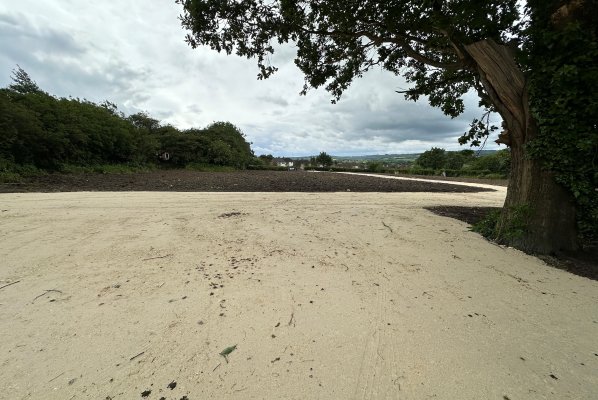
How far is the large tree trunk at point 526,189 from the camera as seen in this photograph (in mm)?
4410

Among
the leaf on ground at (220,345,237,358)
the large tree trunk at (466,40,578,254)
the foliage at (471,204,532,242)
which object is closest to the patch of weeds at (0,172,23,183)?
the leaf on ground at (220,345,237,358)

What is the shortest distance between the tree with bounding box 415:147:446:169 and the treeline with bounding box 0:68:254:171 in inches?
1678

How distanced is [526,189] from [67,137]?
69.9 ft

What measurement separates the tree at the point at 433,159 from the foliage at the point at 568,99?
50.1 m

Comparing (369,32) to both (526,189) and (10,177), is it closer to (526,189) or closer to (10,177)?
(526,189)

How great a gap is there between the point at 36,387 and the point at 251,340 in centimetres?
135

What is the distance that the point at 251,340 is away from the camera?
215 centimetres

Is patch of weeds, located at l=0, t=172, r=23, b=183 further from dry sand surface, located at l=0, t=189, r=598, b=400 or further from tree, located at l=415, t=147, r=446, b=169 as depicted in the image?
tree, located at l=415, t=147, r=446, b=169

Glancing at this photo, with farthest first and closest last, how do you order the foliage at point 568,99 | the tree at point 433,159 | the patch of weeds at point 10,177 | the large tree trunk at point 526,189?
the tree at point 433,159 < the patch of weeds at point 10,177 < the large tree trunk at point 526,189 < the foliage at point 568,99

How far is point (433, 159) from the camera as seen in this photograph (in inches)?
2000

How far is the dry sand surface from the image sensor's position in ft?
5.80

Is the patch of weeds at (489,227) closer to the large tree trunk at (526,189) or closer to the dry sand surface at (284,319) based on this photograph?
the large tree trunk at (526,189)

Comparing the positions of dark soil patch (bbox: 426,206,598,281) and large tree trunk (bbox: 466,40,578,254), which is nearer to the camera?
dark soil patch (bbox: 426,206,598,281)

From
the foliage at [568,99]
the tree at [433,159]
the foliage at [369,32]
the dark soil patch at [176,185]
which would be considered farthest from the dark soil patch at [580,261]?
the tree at [433,159]
